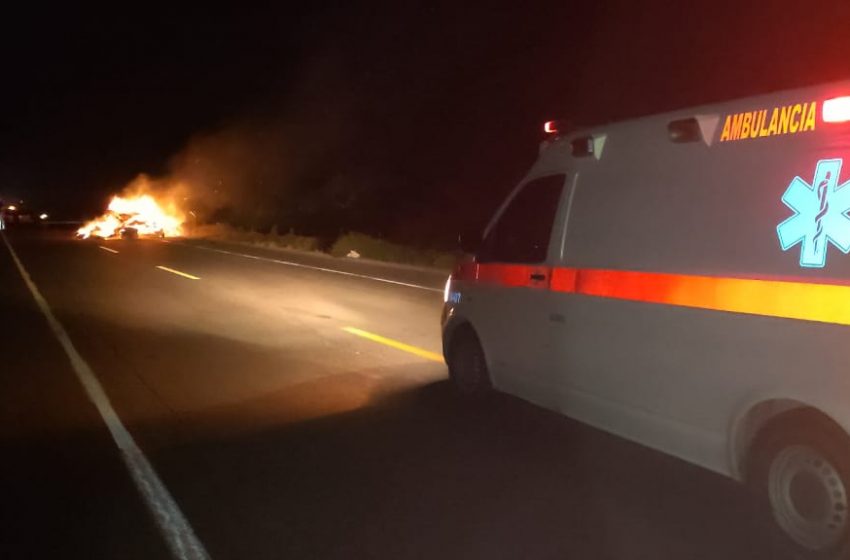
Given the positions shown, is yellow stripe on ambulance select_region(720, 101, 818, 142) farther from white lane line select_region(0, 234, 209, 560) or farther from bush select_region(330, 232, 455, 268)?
bush select_region(330, 232, 455, 268)

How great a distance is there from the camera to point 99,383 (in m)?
9.50

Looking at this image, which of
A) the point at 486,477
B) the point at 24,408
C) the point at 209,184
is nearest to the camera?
the point at 486,477

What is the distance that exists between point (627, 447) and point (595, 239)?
1717 millimetres

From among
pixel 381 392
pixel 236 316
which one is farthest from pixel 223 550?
pixel 236 316

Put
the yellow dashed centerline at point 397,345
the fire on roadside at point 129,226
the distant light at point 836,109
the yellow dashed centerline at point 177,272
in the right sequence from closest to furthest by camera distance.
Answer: the distant light at point 836,109, the yellow dashed centerline at point 397,345, the yellow dashed centerline at point 177,272, the fire on roadside at point 129,226

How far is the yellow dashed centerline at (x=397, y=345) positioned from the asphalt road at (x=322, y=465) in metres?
0.05

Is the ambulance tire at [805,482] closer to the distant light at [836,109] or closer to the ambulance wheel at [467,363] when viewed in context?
the distant light at [836,109]

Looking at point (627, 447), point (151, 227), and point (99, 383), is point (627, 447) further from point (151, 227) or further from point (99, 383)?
point (151, 227)

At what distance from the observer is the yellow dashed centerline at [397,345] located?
10852mm

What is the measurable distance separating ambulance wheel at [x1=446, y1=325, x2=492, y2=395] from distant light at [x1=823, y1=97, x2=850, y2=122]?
3.71m

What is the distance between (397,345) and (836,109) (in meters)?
7.71

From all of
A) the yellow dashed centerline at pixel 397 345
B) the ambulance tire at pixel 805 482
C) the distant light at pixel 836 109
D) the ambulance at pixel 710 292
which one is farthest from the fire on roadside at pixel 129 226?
the distant light at pixel 836 109

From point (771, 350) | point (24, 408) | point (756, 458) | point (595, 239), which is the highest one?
point (595, 239)

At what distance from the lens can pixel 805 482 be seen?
4695 millimetres
